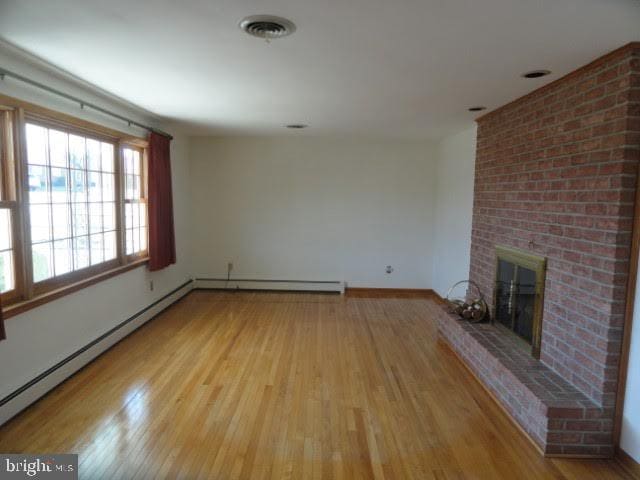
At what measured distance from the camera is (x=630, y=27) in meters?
1.85

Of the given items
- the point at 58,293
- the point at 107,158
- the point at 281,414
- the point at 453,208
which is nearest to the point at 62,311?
the point at 58,293

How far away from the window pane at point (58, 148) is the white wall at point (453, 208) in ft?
12.9

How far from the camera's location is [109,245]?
3.83 metres

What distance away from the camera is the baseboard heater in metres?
5.96

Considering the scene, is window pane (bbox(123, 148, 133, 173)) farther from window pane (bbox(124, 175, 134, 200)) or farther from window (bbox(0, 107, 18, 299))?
window (bbox(0, 107, 18, 299))

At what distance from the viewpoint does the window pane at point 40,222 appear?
277cm

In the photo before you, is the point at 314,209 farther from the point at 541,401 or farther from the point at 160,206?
the point at 541,401

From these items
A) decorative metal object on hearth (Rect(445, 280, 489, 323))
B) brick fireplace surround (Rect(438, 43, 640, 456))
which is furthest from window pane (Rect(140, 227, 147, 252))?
brick fireplace surround (Rect(438, 43, 640, 456))

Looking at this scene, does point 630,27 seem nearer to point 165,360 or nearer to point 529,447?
point 529,447

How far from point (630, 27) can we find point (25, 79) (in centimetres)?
332

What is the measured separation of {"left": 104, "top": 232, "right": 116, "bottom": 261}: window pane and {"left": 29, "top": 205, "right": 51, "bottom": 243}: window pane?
2.66 feet

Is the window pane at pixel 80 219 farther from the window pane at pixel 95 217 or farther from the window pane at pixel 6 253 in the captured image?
the window pane at pixel 6 253

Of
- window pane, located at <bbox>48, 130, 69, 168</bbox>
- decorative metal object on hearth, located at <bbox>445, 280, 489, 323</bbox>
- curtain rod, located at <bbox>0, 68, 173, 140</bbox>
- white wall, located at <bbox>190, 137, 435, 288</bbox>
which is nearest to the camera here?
curtain rod, located at <bbox>0, 68, 173, 140</bbox>

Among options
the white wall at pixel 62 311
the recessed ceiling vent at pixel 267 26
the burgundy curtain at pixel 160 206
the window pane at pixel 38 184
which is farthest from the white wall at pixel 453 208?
the window pane at pixel 38 184
